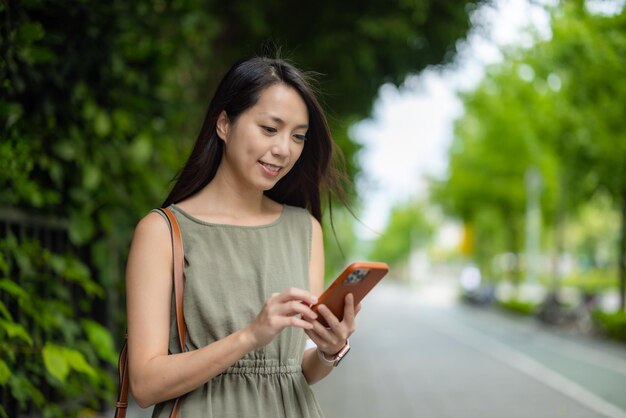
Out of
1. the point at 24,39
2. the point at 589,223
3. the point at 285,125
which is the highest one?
the point at 24,39

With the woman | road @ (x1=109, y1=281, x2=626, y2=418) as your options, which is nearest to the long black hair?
the woman

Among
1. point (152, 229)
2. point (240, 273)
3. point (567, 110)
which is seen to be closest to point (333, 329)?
point (240, 273)

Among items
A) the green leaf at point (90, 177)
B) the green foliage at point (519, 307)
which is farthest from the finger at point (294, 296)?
the green foliage at point (519, 307)

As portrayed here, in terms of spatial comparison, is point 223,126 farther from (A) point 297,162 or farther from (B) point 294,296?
(B) point 294,296

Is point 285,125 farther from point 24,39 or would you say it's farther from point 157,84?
point 157,84

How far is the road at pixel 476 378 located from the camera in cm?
887

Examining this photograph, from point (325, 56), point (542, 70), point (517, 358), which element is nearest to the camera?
point (325, 56)

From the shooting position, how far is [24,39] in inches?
162

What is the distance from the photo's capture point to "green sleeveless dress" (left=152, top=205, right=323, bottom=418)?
204cm

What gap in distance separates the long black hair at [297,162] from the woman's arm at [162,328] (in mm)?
223

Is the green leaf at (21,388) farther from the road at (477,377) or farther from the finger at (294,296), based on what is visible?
the road at (477,377)

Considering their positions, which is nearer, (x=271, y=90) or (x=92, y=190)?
(x=271, y=90)

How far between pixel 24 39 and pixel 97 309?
3.55 m

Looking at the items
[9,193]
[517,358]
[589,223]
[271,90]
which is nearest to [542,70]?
[517,358]
